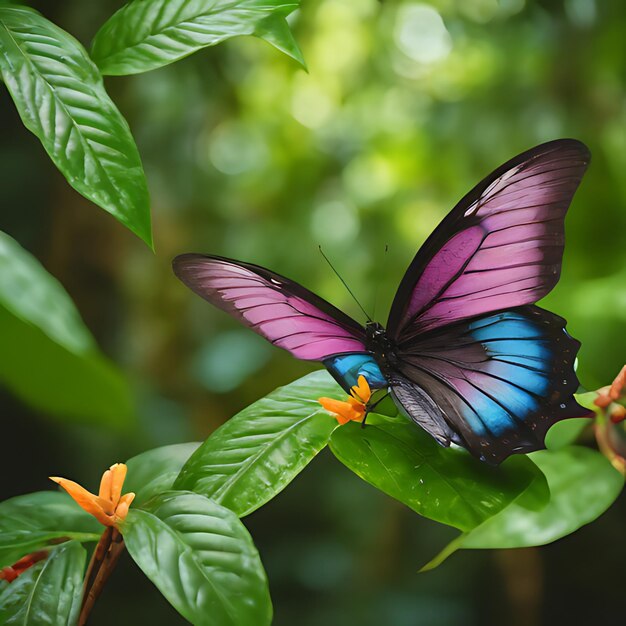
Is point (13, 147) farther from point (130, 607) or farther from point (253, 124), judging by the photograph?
point (130, 607)

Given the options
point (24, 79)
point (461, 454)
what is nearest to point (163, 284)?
point (24, 79)

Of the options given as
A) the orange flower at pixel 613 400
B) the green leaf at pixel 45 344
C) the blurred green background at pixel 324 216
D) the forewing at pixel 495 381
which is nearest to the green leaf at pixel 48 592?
the green leaf at pixel 45 344

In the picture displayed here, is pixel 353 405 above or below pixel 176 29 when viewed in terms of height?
below

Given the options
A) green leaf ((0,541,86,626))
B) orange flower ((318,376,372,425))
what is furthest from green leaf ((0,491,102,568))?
orange flower ((318,376,372,425))

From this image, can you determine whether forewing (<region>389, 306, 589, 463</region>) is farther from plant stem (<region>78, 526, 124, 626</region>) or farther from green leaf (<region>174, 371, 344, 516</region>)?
plant stem (<region>78, 526, 124, 626</region>)

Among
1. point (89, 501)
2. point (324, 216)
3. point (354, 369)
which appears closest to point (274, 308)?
point (354, 369)

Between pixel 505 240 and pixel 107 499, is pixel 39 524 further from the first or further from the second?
pixel 505 240
